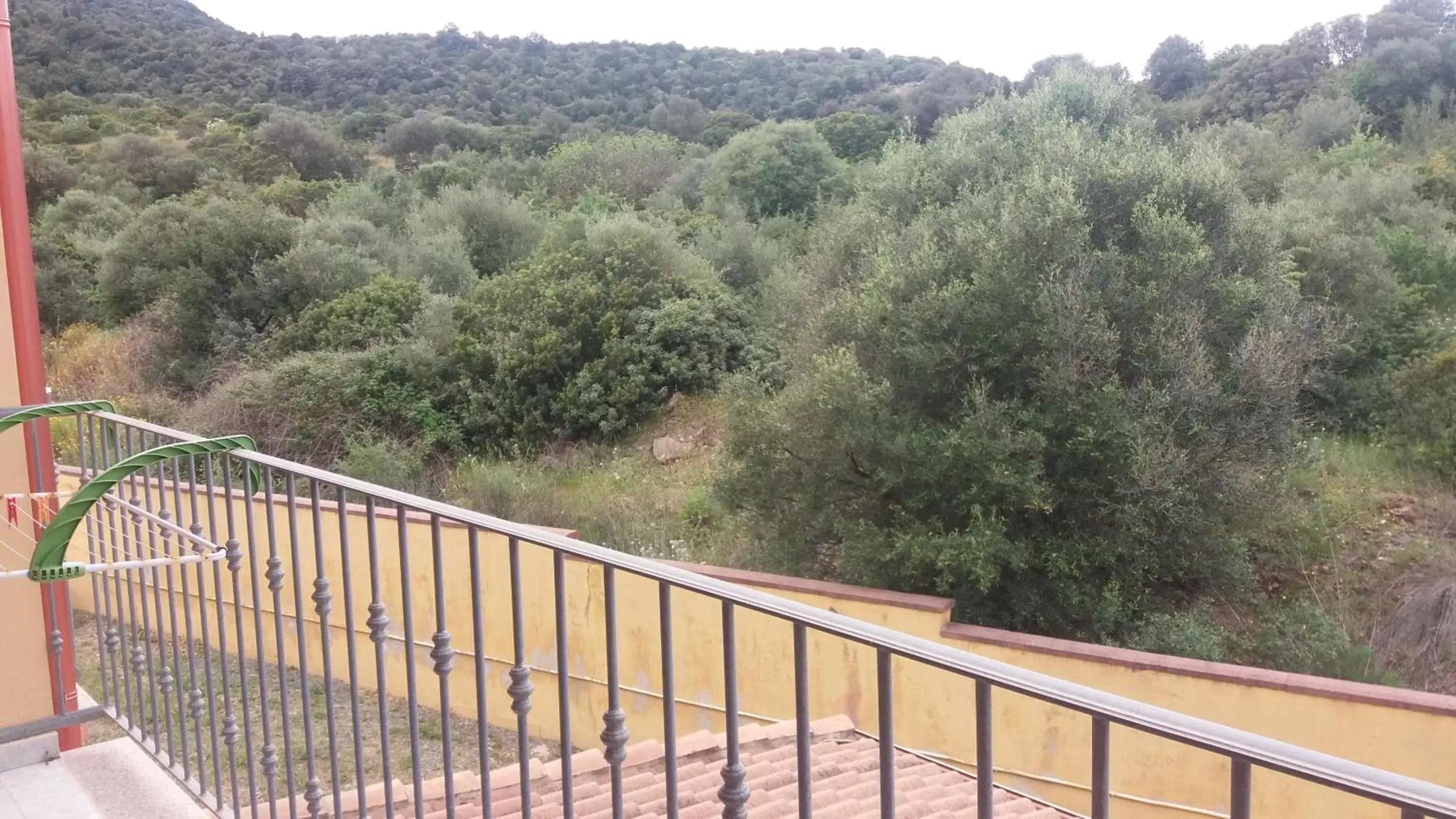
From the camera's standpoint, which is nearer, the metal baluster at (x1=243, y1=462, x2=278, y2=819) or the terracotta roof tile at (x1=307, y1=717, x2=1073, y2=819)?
the metal baluster at (x1=243, y1=462, x2=278, y2=819)

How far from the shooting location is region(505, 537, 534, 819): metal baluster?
150 centimetres

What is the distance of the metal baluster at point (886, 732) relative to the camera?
1029 mm

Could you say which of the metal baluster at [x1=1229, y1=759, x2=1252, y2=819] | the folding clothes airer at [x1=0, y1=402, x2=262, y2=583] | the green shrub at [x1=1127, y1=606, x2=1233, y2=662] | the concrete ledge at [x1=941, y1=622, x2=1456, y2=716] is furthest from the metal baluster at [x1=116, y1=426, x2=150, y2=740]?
the green shrub at [x1=1127, y1=606, x2=1233, y2=662]

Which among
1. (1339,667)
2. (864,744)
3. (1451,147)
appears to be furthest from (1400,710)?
(1451,147)

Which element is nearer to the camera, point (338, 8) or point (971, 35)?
point (971, 35)

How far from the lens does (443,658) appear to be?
1.66 metres

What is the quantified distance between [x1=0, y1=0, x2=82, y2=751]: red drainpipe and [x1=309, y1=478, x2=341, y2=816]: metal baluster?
1.23 metres

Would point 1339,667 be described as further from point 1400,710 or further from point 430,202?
point 430,202

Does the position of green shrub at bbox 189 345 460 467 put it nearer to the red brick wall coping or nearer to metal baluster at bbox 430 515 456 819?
the red brick wall coping

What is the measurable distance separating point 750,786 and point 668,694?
7.73ft

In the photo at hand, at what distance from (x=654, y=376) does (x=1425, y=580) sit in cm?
868

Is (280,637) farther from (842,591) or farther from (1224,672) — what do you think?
(1224,672)

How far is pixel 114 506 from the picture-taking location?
261cm

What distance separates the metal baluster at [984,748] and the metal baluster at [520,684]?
749 mm
